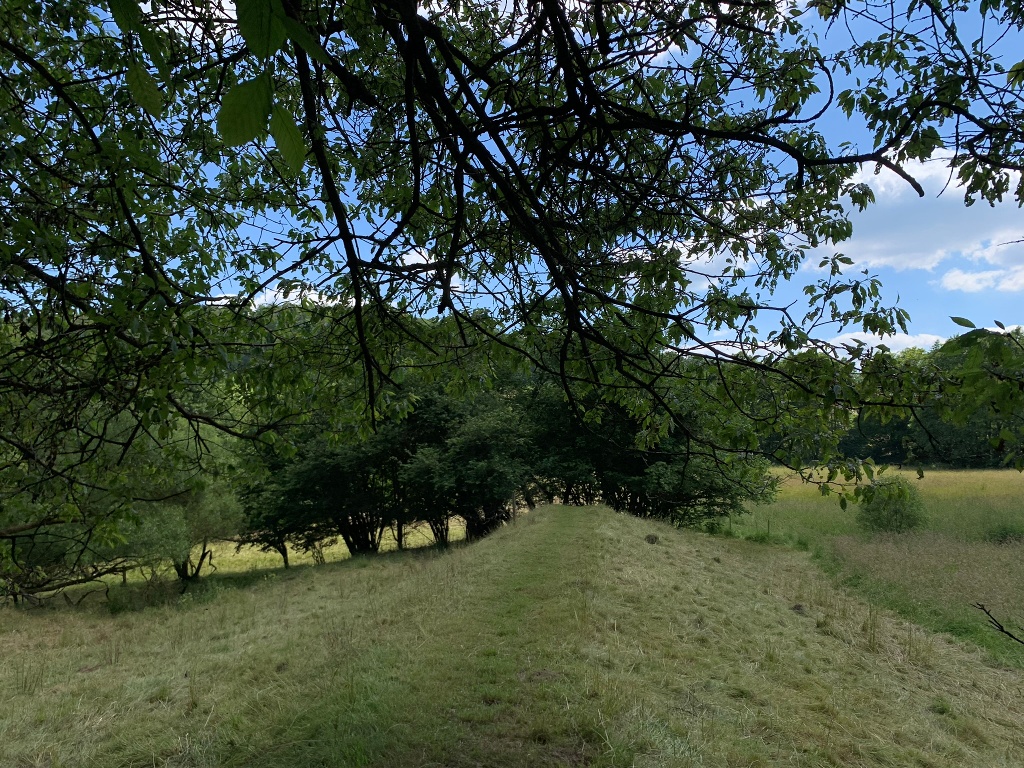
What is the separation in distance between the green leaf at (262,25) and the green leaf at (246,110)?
1.9 inches

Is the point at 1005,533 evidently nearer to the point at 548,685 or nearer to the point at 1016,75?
the point at 548,685

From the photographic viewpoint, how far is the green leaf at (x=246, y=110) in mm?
951

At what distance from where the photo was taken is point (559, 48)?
260 centimetres

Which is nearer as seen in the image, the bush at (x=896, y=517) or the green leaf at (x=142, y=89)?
the green leaf at (x=142, y=89)

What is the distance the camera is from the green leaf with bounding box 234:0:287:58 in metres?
0.88

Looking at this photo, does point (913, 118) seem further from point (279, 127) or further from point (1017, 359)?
point (279, 127)

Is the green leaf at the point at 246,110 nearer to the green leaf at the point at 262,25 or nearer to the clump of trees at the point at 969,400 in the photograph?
the green leaf at the point at 262,25

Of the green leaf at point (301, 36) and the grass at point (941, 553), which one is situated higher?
the green leaf at point (301, 36)

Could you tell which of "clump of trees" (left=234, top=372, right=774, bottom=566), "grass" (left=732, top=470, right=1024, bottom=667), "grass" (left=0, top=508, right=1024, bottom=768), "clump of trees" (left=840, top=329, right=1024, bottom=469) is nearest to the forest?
"clump of trees" (left=840, top=329, right=1024, bottom=469)

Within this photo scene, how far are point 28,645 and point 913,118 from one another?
735 inches

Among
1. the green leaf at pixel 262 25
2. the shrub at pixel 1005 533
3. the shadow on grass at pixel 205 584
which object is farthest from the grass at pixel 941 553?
the shadow on grass at pixel 205 584

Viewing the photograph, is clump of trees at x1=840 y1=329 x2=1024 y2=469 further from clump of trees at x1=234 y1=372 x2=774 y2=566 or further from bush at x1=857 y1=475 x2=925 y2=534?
clump of trees at x1=234 y1=372 x2=774 y2=566

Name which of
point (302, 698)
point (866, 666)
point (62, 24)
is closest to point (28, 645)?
point (302, 698)

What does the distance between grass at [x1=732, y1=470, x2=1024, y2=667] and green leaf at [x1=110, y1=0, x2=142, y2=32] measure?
36.5 ft
